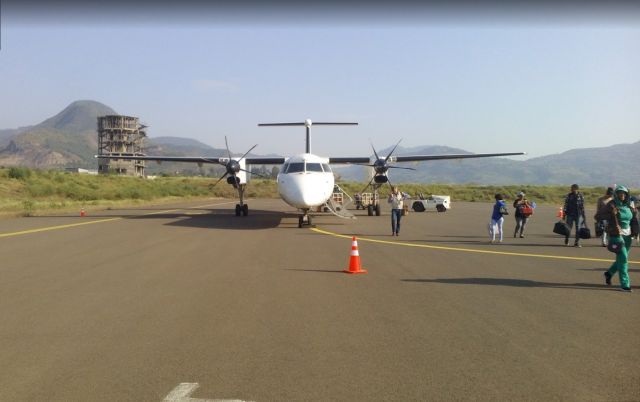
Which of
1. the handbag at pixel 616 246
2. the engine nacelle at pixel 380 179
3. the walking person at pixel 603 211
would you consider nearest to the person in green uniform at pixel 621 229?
the handbag at pixel 616 246

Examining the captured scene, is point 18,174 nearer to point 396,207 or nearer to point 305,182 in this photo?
point 305,182

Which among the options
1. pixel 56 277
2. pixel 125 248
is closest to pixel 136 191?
pixel 125 248

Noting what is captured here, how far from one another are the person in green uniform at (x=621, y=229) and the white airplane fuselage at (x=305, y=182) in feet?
36.7

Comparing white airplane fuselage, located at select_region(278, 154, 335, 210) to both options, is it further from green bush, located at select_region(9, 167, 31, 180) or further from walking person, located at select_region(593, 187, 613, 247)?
green bush, located at select_region(9, 167, 31, 180)

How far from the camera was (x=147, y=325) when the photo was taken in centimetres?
621

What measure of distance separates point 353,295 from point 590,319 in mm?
3371

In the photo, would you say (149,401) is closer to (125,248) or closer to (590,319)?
(590,319)

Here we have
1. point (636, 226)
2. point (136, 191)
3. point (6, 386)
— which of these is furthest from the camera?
point (136, 191)

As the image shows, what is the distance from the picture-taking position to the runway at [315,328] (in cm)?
Result: 430

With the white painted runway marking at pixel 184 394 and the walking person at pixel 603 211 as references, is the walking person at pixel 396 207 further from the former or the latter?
the white painted runway marking at pixel 184 394

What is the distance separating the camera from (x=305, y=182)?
18.4 meters

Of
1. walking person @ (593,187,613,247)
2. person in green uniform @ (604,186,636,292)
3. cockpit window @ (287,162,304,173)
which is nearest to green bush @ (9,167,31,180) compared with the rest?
cockpit window @ (287,162,304,173)

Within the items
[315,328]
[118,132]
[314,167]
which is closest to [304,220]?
[314,167]

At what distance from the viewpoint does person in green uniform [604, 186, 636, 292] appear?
8219 millimetres
